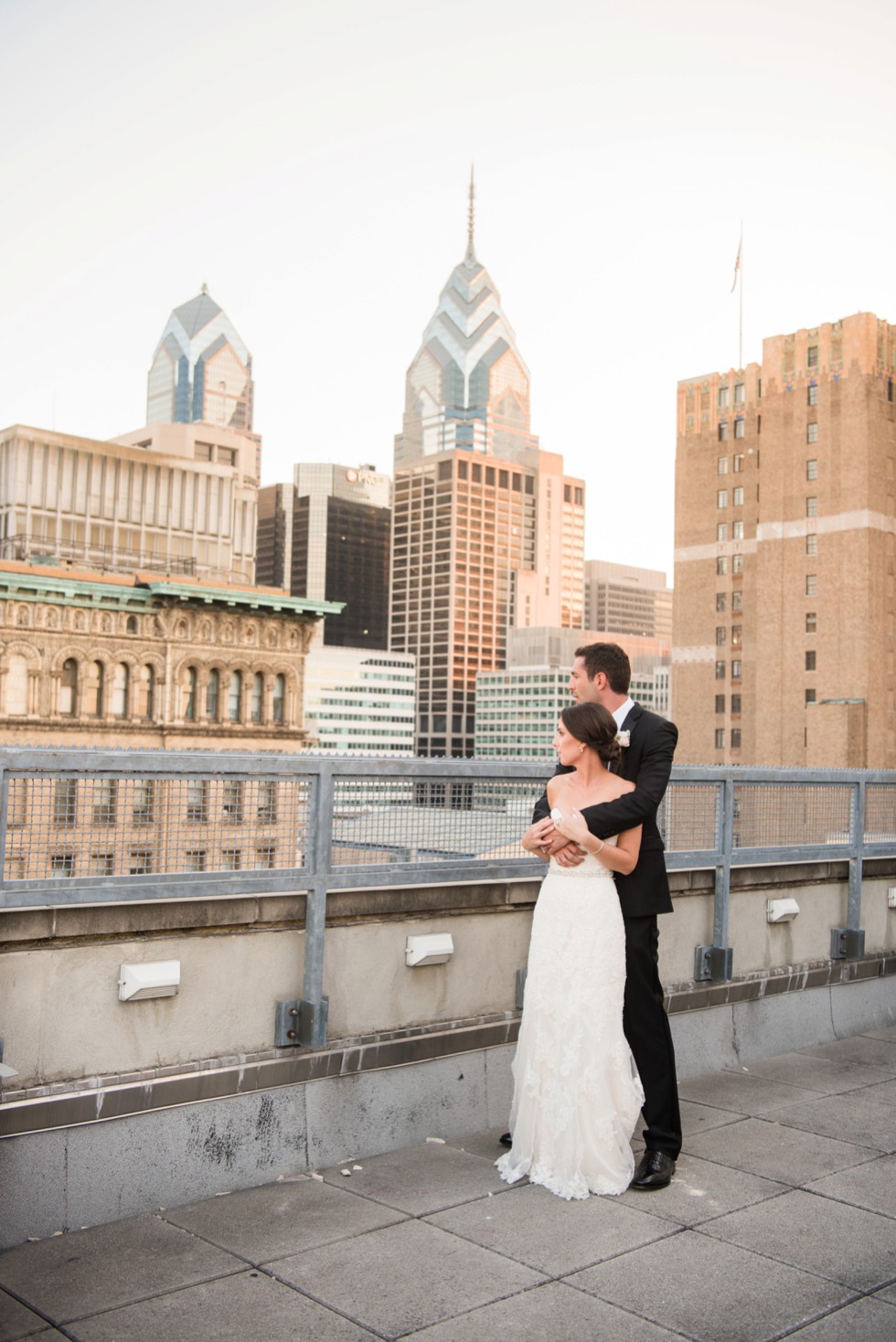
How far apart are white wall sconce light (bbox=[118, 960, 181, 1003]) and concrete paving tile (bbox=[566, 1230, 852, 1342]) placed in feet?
6.57

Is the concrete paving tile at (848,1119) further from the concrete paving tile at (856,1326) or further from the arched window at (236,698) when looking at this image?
the arched window at (236,698)

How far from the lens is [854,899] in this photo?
29.5 ft

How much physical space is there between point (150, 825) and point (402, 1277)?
2128mm

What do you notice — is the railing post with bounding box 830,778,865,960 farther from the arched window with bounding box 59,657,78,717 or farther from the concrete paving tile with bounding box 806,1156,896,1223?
the arched window with bounding box 59,657,78,717

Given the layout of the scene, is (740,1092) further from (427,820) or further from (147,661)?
(147,661)

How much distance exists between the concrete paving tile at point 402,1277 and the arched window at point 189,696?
99.3m

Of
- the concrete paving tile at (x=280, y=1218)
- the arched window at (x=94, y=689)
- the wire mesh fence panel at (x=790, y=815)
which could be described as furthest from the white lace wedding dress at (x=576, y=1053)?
the arched window at (x=94, y=689)

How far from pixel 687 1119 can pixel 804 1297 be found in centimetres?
231

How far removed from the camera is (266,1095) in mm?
5539

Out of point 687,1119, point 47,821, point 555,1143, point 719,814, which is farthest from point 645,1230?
point 719,814

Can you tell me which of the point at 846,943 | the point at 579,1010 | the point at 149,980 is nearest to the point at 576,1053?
the point at 579,1010

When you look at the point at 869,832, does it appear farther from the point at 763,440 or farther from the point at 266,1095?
the point at 763,440

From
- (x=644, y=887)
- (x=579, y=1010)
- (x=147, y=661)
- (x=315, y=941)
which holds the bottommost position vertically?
(x=579, y=1010)

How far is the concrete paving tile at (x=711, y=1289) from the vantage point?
4094mm
